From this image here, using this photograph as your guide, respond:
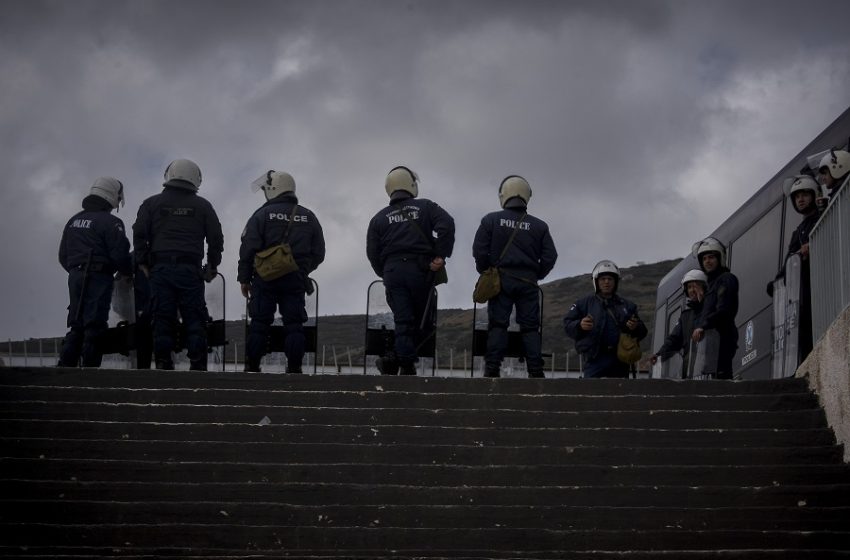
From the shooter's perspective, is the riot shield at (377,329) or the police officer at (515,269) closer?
the police officer at (515,269)

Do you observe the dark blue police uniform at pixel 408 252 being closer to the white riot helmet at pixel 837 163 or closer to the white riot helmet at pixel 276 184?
the white riot helmet at pixel 276 184

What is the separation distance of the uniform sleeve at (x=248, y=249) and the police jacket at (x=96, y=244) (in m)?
1.13

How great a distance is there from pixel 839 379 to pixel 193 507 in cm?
451

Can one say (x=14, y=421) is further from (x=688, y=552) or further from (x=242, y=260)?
(x=688, y=552)

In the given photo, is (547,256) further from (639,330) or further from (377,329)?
(377,329)

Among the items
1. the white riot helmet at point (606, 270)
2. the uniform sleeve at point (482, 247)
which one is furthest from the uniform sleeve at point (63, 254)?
the white riot helmet at point (606, 270)

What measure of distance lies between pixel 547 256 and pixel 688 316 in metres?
1.52

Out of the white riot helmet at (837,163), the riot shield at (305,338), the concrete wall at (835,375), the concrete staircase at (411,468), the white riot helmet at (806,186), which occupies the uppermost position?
the white riot helmet at (837,163)

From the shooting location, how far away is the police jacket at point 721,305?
12477mm

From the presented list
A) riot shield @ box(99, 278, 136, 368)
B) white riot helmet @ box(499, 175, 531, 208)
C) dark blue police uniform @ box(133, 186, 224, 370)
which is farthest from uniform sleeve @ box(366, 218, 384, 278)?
riot shield @ box(99, 278, 136, 368)

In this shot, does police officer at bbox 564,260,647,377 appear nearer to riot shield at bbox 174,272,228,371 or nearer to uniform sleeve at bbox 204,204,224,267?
uniform sleeve at bbox 204,204,224,267

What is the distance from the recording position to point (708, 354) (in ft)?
41.2

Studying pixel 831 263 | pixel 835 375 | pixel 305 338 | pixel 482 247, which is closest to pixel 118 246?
pixel 305 338

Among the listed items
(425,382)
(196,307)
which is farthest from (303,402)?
(196,307)
